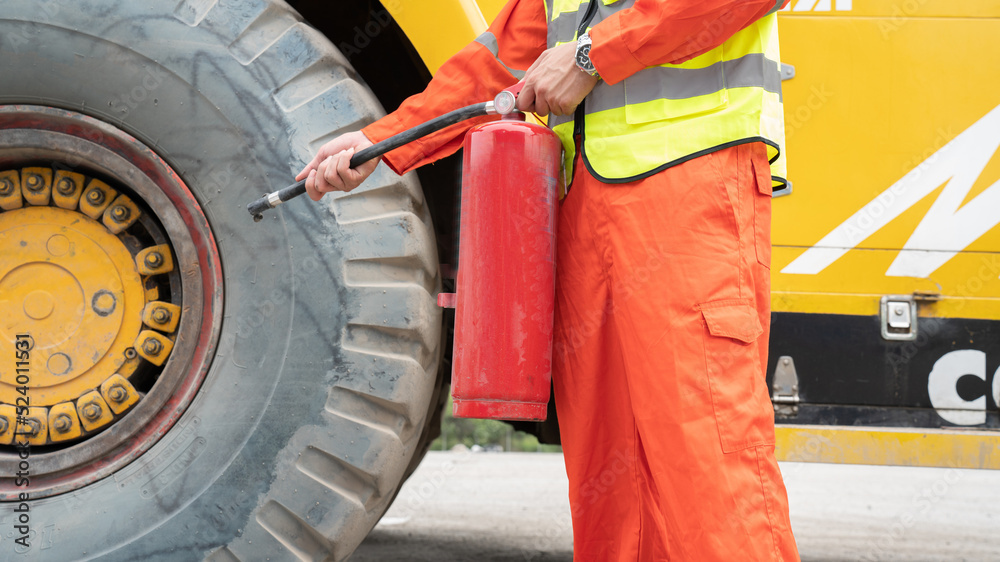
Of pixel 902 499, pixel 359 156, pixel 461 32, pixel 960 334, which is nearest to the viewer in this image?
pixel 359 156

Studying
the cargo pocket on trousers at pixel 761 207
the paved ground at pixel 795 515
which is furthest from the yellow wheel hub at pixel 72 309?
the paved ground at pixel 795 515

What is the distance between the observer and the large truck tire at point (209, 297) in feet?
5.43

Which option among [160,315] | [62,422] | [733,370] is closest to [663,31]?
[733,370]

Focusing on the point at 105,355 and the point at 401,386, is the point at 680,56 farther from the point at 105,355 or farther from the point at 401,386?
the point at 105,355

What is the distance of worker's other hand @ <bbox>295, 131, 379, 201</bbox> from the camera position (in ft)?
5.09

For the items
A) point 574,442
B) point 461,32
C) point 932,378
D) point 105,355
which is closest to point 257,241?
point 105,355

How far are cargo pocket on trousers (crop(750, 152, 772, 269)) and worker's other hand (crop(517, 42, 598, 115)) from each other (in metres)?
0.33

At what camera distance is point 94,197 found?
1.74m

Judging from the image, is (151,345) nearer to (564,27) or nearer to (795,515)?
(564,27)

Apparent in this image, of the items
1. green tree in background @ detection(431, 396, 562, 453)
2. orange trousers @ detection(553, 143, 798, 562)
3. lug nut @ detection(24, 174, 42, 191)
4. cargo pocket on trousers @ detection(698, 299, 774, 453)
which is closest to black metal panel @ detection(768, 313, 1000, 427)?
orange trousers @ detection(553, 143, 798, 562)

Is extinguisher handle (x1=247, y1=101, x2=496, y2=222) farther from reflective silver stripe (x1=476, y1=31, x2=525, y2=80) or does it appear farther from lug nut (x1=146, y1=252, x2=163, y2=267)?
lug nut (x1=146, y1=252, x2=163, y2=267)

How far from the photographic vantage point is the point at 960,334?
1.97m

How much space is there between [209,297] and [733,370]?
1085mm

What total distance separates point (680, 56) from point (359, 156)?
62 cm
